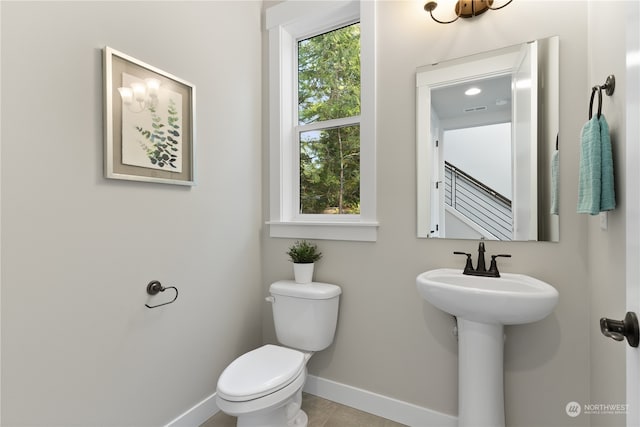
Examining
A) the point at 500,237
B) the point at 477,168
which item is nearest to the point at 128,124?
the point at 477,168

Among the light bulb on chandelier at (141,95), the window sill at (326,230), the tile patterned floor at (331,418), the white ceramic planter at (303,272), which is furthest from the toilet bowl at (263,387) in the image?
the light bulb on chandelier at (141,95)

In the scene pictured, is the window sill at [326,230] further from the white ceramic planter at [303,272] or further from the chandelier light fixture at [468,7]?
the chandelier light fixture at [468,7]

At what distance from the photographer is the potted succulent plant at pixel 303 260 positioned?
1856mm

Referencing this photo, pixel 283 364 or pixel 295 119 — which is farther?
pixel 295 119

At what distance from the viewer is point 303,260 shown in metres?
1.88

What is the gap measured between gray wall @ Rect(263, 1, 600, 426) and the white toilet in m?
0.18

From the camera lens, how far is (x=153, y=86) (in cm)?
145

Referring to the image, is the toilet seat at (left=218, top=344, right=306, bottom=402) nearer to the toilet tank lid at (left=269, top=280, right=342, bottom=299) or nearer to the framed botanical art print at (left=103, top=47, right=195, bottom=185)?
the toilet tank lid at (left=269, top=280, right=342, bottom=299)

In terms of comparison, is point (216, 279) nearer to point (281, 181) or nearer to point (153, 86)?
point (281, 181)

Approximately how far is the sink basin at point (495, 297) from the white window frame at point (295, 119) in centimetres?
54

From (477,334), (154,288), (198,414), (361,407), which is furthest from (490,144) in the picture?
(198,414)

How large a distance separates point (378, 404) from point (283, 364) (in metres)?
0.68
